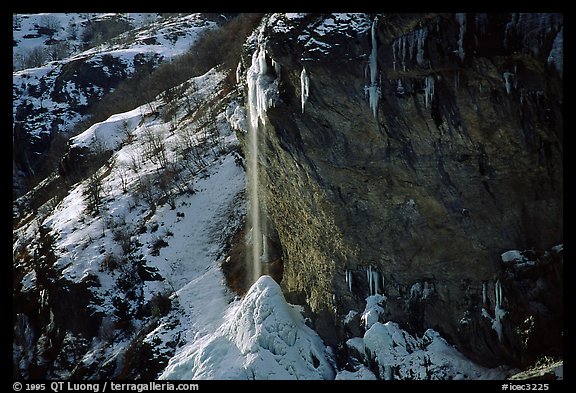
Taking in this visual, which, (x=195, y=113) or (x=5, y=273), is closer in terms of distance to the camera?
(x=5, y=273)

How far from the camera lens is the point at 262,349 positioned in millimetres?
16141

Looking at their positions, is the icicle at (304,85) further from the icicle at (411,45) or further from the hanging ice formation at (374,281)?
the hanging ice formation at (374,281)

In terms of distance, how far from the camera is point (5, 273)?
7.01 m

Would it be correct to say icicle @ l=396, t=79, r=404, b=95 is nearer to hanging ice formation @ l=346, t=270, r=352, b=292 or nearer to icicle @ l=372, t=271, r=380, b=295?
icicle @ l=372, t=271, r=380, b=295

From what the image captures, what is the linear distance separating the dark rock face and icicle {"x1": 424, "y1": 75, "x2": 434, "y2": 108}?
40 mm

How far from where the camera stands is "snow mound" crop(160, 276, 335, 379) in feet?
51.7

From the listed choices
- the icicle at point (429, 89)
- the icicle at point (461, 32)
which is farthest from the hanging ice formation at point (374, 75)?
the icicle at point (461, 32)

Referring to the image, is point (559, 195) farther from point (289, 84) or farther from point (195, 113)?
point (195, 113)

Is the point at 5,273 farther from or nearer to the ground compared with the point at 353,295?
farther from the ground

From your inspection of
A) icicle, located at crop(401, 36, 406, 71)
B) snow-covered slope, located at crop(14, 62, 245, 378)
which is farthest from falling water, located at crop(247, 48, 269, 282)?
icicle, located at crop(401, 36, 406, 71)

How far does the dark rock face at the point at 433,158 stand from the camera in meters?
12.6

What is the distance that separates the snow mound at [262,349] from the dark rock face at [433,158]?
156 cm

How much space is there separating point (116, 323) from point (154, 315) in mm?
2037
